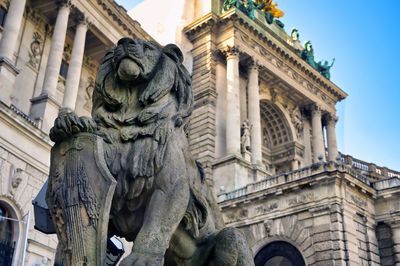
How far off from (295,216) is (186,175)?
663 inches

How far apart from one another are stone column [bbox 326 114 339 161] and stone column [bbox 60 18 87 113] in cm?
2525

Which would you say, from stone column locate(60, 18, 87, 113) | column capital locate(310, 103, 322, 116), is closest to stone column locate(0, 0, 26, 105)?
stone column locate(60, 18, 87, 113)

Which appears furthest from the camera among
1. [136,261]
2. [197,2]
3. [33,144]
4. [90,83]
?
[197,2]

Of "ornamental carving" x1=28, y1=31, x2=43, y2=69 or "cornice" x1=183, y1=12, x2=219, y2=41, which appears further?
"cornice" x1=183, y1=12, x2=219, y2=41

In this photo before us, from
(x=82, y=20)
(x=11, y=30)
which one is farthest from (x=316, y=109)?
(x=11, y=30)

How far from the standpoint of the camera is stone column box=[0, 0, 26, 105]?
68.8ft

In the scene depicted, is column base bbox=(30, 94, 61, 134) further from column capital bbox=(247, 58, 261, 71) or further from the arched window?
column capital bbox=(247, 58, 261, 71)

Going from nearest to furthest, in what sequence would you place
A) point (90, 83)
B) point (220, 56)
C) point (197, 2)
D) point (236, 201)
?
point (236, 201), point (90, 83), point (220, 56), point (197, 2)

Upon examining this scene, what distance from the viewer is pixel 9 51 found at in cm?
2230

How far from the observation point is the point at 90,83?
32.7m

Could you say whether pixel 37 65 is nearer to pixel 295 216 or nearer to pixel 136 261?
pixel 295 216

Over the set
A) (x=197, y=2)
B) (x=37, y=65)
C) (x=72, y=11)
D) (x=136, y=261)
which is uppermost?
(x=197, y=2)

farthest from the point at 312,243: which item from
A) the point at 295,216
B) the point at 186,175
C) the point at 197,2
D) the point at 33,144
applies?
the point at 197,2

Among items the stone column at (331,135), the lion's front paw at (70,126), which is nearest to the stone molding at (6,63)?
the lion's front paw at (70,126)
